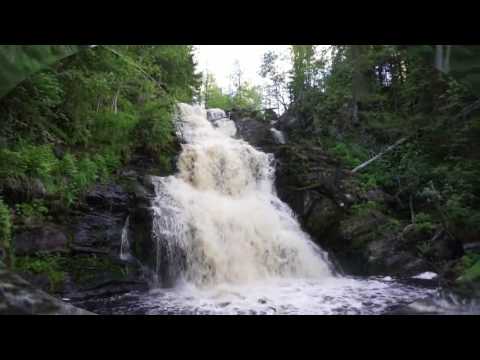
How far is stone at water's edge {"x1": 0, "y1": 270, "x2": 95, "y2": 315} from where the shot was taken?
8.62ft

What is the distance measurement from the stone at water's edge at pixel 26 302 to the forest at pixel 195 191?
1.0 inches

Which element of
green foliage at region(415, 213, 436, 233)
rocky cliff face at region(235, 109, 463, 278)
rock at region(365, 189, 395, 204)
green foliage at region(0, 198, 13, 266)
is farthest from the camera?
rock at region(365, 189, 395, 204)

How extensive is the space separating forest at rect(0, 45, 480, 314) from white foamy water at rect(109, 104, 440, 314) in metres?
0.06

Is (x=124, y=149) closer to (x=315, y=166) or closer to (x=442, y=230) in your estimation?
(x=315, y=166)

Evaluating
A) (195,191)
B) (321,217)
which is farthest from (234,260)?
(321,217)

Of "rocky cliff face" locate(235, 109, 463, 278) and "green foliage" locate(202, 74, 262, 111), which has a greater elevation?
"green foliage" locate(202, 74, 262, 111)

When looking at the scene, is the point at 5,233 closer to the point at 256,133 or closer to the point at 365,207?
the point at 365,207

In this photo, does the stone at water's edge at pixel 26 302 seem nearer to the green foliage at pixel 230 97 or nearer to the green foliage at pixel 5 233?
the green foliage at pixel 5 233

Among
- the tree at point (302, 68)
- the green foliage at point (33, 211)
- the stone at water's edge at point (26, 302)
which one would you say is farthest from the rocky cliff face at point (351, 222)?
the stone at water's edge at point (26, 302)

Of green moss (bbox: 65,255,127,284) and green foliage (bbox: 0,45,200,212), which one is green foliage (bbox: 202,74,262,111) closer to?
green foliage (bbox: 0,45,200,212)

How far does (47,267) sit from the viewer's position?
6.85m

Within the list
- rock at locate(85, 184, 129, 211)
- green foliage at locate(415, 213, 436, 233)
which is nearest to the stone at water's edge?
rock at locate(85, 184, 129, 211)
